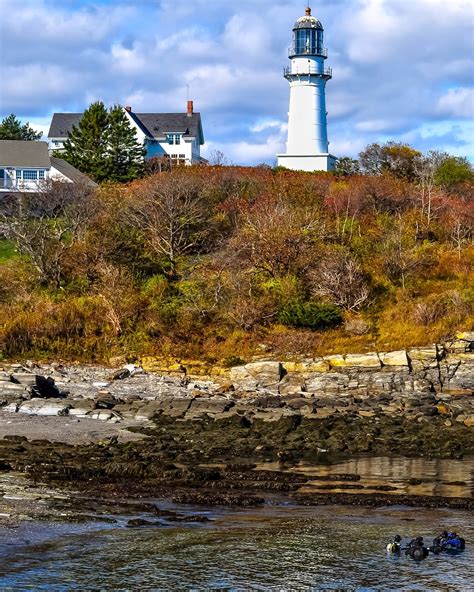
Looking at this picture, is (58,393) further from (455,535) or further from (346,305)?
(455,535)

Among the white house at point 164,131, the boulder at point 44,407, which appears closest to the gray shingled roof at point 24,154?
the white house at point 164,131

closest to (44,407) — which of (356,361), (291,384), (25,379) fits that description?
(25,379)

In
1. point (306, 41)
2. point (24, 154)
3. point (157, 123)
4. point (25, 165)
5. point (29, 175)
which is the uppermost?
point (306, 41)

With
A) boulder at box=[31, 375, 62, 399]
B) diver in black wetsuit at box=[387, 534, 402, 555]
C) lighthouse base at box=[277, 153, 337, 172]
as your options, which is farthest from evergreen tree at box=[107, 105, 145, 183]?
diver in black wetsuit at box=[387, 534, 402, 555]

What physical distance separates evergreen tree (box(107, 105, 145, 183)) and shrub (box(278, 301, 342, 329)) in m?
22.4

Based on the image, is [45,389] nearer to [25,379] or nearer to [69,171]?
[25,379]

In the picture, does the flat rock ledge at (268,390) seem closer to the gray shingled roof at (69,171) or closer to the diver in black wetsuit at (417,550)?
the diver in black wetsuit at (417,550)

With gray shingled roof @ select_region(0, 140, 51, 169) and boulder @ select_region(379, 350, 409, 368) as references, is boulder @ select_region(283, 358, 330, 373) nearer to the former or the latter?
boulder @ select_region(379, 350, 409, 368)

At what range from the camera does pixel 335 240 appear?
4150 cm

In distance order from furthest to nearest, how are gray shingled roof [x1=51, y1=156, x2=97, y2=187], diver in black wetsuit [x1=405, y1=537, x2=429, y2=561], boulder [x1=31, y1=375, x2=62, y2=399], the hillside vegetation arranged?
1. gray shingled roof [x1=51, y1=156, x2=97, y2=187]
2. the hillside vegetation
3. boulder [x1=31, y1=375, x2=62, y2=399]
4. diver in black wetsuit [x1=405, y1=537, x2=429, y2=561]

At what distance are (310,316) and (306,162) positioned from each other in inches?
1038

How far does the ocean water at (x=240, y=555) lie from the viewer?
13234 millimetres

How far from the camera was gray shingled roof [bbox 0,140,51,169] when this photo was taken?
61094 millimetres

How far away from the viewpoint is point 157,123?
78.8 meters
